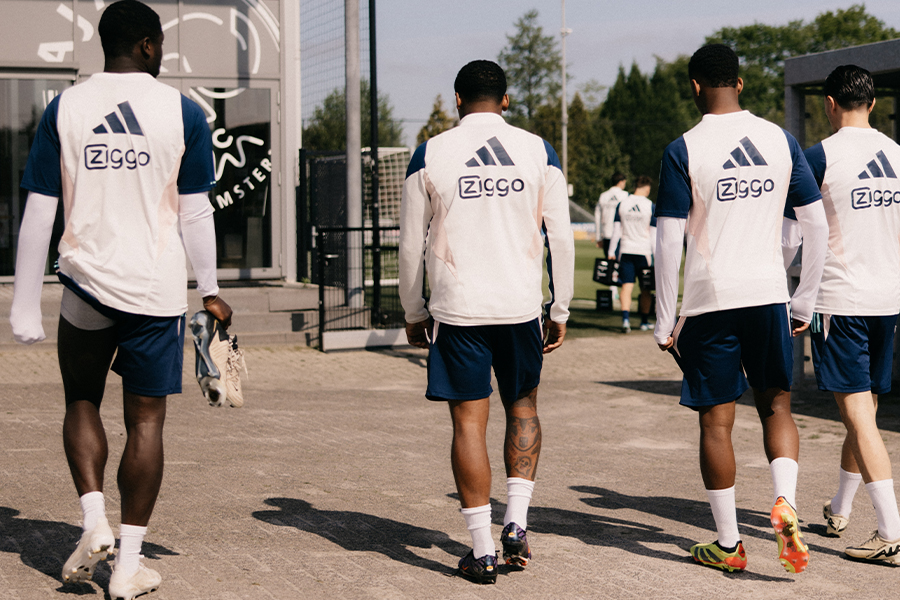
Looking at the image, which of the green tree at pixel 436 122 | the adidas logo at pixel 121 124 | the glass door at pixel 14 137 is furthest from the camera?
the green tree at pixel 436 122

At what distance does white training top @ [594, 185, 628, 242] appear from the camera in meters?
15.7

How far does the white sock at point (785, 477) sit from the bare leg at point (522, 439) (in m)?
0.96

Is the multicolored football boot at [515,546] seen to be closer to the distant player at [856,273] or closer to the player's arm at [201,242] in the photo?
the player's arm at [201,242]

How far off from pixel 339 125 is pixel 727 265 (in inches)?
828

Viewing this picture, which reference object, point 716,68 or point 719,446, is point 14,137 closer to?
point 716,68

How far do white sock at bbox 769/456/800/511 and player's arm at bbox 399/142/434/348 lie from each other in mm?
1508

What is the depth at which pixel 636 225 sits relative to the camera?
13852mm

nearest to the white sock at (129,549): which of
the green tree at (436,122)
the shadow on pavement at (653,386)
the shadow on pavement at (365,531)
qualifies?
the shadow on pavement at (365,531)

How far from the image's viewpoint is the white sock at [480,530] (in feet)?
13.6

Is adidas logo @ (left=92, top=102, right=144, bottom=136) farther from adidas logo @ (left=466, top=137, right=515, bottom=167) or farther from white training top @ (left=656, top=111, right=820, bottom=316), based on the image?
white training top @ (left=656, top=111, right=820, bottom=316)

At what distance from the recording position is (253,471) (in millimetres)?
6172

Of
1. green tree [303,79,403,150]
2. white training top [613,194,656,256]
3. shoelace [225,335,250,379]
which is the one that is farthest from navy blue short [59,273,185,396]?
white training top [613,194,656,256]

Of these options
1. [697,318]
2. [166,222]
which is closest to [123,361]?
[166,222]

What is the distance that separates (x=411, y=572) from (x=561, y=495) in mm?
1613
